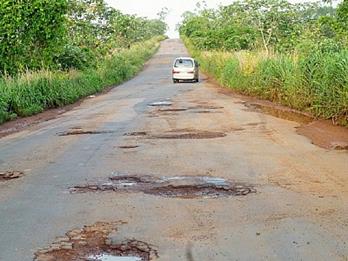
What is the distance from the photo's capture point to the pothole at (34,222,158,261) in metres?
5.41

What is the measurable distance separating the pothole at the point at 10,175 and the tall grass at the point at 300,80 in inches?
330

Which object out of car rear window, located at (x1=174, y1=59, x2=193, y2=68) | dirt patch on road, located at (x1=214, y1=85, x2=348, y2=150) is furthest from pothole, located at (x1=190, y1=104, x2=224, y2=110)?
car rear window, located at (x1=174, y1=59, x2=193, y2=68)

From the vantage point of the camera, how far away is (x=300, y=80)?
61.1ft

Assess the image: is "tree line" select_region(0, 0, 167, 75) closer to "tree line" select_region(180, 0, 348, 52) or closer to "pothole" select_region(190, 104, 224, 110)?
"pothole" select_region(190, 104, 224, 110)

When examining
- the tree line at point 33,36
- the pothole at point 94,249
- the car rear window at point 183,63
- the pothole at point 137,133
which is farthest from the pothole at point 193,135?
the car rear window at point 183,63

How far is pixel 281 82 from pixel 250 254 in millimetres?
16913

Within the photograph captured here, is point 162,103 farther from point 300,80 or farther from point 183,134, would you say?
point 183,134

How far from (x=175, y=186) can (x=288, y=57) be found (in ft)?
50.4

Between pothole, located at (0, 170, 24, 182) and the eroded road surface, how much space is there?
0.05ft

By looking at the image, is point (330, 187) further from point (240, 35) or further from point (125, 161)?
point (240, 35)

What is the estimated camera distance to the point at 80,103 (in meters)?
25.4

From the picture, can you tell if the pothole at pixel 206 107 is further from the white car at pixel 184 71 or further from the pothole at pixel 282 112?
the white car at pixel 184 71

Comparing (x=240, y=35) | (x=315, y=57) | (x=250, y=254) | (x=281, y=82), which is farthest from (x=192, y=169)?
(x=240, y=35)

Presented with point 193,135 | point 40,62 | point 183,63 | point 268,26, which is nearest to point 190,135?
point 193,135
